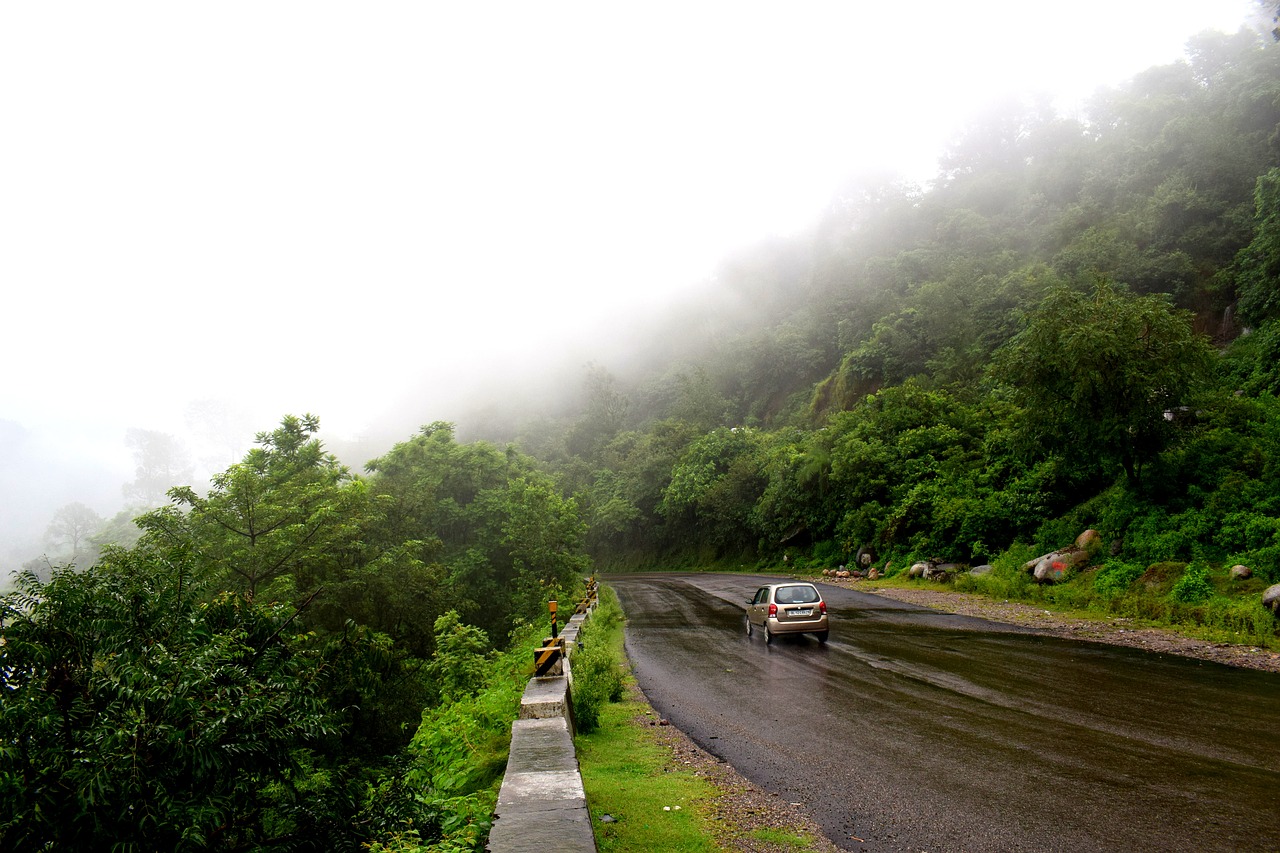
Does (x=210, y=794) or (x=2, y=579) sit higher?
(x=210, y=794)

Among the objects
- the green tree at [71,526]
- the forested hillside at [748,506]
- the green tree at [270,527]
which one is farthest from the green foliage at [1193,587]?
the green tree at [71,526]

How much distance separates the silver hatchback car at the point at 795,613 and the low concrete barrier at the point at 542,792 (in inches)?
368

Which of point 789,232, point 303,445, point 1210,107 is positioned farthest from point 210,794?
point 789,232

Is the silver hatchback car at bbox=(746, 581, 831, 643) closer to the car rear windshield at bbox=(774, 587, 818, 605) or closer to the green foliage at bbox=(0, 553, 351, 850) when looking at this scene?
the car rear windshield at bbox=(774, 587, 818, 605)

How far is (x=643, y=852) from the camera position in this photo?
525 centimetres

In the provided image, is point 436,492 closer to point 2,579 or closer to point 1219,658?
point 1219,658

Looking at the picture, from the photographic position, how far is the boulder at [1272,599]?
12.8 m

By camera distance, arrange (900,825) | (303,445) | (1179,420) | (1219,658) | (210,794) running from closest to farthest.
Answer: (210,794), (900,825), (1219,658), (1179,420), (303,445)

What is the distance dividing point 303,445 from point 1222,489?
30922mm

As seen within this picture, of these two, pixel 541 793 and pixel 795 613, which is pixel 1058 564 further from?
pixel 541 793

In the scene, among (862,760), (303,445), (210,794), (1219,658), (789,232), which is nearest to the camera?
(210,794)

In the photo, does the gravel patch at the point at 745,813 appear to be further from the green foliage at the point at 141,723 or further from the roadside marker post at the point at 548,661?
the green foliage at the point at 141,723

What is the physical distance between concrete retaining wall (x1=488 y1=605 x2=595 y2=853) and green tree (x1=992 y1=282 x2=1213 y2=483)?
676 inches

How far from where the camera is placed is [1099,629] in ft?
48.5
